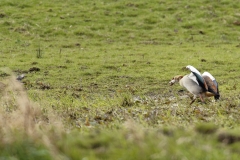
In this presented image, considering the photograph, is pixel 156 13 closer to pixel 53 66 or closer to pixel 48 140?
pixel 53 66

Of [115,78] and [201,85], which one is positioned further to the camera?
[115,78]

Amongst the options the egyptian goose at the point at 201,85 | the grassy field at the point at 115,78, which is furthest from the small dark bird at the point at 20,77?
the egyptian goose at the point at 201,85

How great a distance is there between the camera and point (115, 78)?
2166cm

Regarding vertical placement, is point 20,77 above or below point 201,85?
below

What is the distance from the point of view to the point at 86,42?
1183 inches

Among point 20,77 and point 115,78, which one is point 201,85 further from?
A: point 20,77

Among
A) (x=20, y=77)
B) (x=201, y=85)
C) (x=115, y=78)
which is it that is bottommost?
(x=115, y=78)

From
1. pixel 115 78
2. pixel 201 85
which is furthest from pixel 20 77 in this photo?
pixel 201 85

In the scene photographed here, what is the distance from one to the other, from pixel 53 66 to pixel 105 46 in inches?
236

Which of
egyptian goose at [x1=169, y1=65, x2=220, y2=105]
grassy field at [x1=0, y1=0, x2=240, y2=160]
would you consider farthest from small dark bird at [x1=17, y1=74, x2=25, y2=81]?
egyptian goose at [x1=169, y1=65, x2=220, y2=105]

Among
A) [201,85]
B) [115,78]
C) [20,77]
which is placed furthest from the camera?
[115,78]

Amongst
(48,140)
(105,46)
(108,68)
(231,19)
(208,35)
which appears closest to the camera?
(48,140)

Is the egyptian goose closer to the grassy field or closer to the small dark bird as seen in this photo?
the grassy field

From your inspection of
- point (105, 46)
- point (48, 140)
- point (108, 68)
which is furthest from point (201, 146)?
point (105, 46)
